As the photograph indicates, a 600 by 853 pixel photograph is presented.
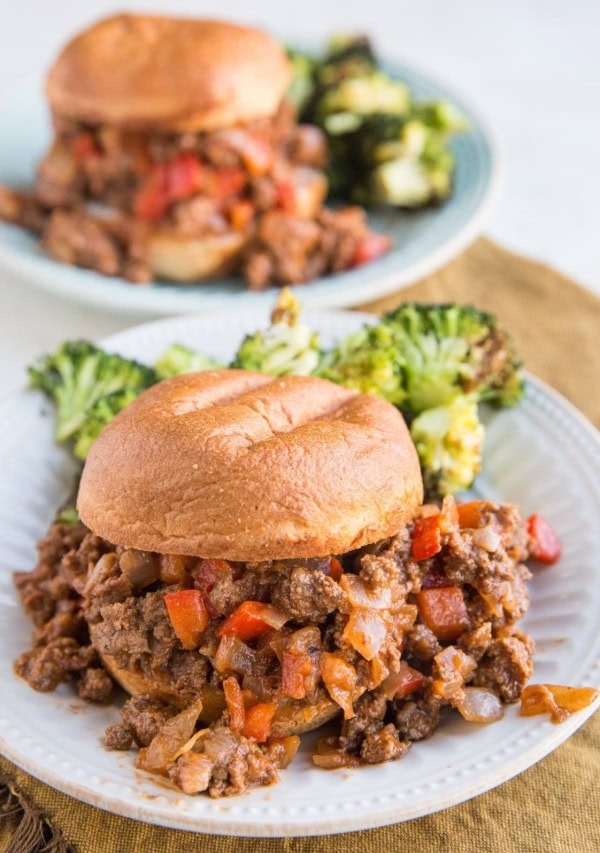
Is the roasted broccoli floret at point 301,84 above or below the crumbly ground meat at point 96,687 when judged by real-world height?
above

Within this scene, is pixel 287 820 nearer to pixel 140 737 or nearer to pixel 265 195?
pixel 140 737

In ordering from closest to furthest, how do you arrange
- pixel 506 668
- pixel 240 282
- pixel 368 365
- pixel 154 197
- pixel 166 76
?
1. pixel 506 668
2. pixel 368 365
3. pixel 166 76
4. pixel 154 197
5. pixel 240 282

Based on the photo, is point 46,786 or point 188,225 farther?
point 188,225

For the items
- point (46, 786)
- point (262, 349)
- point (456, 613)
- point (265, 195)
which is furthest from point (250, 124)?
point (46, 786)

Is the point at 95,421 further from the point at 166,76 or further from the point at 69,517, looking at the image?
the point at 166,76

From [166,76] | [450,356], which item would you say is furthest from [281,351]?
[166,76]

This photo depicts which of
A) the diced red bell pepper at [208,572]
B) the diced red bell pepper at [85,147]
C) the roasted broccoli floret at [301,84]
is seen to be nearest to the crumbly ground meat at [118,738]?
the diced red bell pepper at [208,572]

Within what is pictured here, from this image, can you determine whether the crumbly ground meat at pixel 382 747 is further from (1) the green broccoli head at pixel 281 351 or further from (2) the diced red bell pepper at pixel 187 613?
(1) the green broccoli head at pixel 281 351
